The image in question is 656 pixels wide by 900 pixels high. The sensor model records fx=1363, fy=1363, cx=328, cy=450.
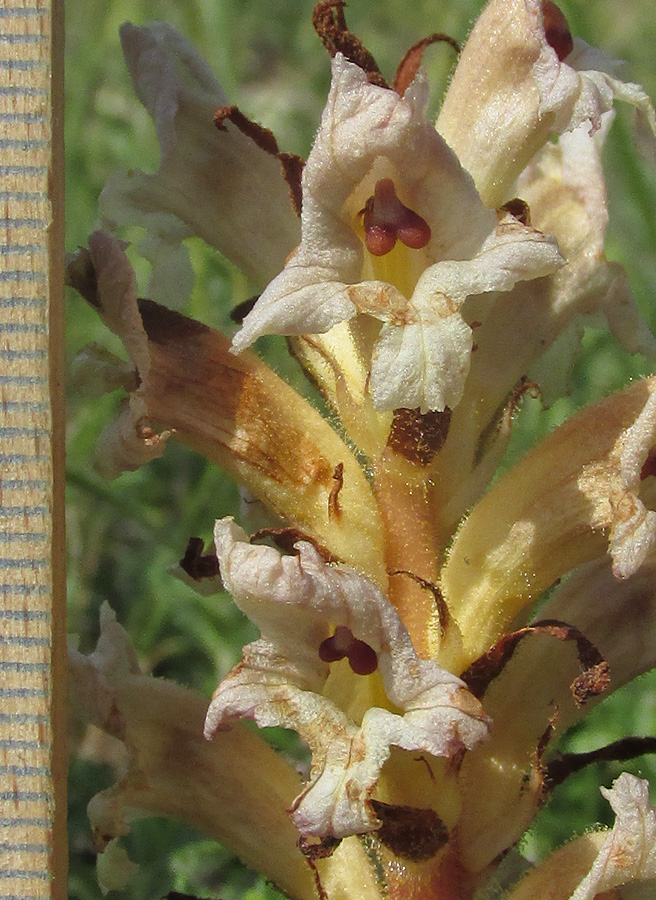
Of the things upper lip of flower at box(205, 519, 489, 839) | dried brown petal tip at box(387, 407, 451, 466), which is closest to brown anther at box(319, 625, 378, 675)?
upper lip of flower at box(205, 519, 489, 839)

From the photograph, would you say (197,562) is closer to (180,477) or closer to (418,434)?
(418,434)

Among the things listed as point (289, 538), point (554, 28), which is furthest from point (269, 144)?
point (289, 538)

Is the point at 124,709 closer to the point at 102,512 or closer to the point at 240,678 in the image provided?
the point at 240,678

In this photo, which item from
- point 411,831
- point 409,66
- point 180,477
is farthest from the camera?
point 180,477

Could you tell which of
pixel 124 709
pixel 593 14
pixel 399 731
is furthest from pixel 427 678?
pixel 593 14

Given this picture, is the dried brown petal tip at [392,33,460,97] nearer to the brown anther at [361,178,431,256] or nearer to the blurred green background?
the brown anther at [361,178,431,256]

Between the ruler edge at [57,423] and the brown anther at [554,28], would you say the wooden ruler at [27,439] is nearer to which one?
the ruler edge at [57,423]
